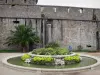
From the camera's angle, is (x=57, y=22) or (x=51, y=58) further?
(x=57, y=22)

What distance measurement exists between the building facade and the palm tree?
1.23 m

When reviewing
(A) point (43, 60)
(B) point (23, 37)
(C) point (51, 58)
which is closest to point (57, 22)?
(B) point (23, 37)

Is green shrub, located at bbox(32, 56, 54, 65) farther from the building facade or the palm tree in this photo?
the building facade

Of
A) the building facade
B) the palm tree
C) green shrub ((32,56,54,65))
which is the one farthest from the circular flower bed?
the building facade

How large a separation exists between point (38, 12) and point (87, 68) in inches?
526

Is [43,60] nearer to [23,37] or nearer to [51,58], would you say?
[51,58]

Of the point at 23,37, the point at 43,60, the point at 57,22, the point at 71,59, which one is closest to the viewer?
the point at 43,60

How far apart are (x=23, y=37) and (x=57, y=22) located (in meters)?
4.69

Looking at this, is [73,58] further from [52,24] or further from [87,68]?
[52,24]

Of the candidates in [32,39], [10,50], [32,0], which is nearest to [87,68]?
[32,39]

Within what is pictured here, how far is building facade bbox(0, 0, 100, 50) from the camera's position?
20750 mm

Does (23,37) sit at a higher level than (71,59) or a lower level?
higher

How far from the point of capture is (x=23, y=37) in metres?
18.8

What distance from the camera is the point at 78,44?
2211cm
